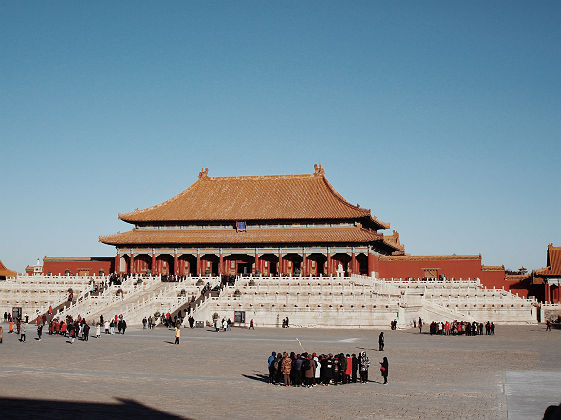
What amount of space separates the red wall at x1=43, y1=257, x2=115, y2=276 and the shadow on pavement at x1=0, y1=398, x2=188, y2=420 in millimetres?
58736

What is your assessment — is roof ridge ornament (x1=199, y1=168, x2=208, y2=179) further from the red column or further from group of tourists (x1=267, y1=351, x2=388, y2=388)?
group of tourists (x1=267, y1=351, x2=388, y2=388)

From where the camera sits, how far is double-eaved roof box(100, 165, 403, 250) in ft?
230

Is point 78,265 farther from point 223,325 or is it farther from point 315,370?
point 315,370

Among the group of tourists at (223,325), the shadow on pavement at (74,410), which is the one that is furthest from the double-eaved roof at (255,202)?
the shadow on pavement at (74,410)

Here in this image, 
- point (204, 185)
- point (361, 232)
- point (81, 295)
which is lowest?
point (81, 295)

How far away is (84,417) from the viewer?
16156 mm

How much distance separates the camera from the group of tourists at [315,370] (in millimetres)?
21797

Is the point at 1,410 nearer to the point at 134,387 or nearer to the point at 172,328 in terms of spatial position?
the point at 134,387

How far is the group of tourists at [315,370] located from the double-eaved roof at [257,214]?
44.0 meters

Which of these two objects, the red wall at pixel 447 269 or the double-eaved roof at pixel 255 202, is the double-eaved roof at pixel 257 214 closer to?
the double-eaved roof at pixel 255 202

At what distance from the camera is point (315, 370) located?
22172 millimetres

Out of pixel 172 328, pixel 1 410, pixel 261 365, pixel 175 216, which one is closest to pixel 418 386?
pixel 261 365

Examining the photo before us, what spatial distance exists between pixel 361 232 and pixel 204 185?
2225 centimetres

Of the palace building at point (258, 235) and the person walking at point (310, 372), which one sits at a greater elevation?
the palace building at point (258, 235)
